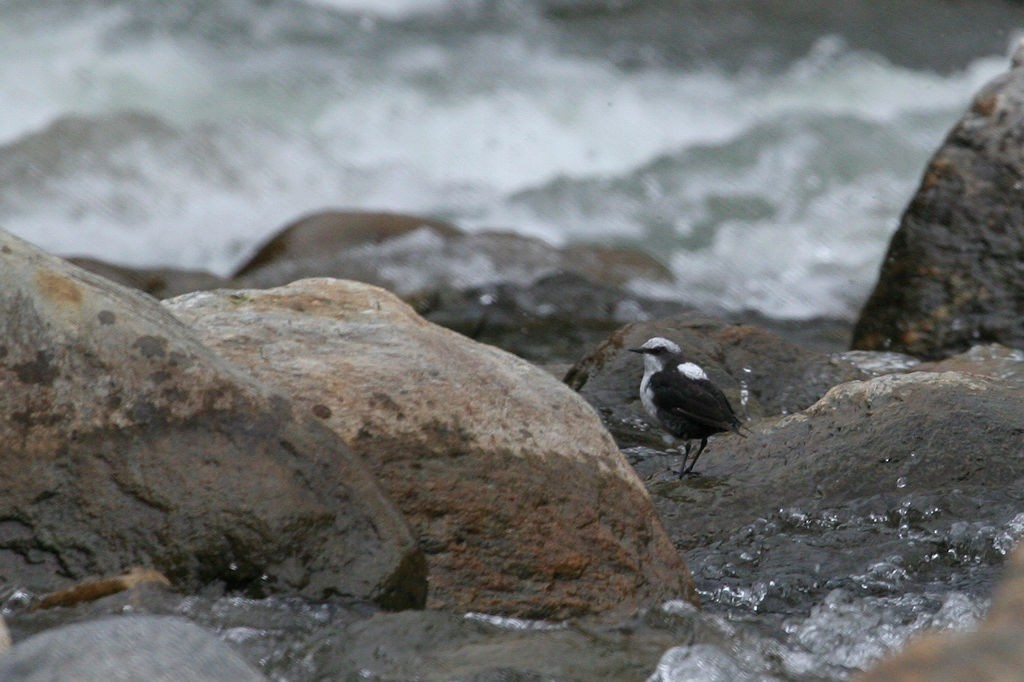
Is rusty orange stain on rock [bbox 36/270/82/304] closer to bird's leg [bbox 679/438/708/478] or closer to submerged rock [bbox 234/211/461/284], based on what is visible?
bird's leg [bbox 679/438/708/478]

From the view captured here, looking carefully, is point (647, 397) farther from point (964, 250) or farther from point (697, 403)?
point (964, 250)

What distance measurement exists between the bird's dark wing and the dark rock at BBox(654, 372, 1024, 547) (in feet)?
0.77

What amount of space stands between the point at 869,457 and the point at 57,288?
3.17 meters

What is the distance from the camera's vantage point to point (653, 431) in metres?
7.14

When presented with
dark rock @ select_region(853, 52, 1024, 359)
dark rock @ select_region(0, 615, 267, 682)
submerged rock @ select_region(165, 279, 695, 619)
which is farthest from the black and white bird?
dark rock @ select_region(0, 615, 267, 682)

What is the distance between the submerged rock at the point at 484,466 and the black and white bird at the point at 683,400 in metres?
1.42

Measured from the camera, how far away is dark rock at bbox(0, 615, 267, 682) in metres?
2.84

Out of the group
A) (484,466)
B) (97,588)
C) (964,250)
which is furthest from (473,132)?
(97,588)

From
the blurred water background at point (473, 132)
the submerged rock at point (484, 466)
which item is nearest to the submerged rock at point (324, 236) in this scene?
the blurred water background at point (473, 132)

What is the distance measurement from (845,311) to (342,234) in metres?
3.89

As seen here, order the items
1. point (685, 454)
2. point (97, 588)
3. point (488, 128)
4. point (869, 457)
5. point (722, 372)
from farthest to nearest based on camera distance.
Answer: point (488, 128) → point (722, 372) → point (685, 454) → point (869, 457) → point (97, 588)

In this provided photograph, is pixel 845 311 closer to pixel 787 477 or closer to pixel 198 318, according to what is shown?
pixel 787 477

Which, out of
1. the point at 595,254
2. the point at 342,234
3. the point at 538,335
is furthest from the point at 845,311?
the point at 342,234

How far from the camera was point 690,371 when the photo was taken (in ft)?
21.2
